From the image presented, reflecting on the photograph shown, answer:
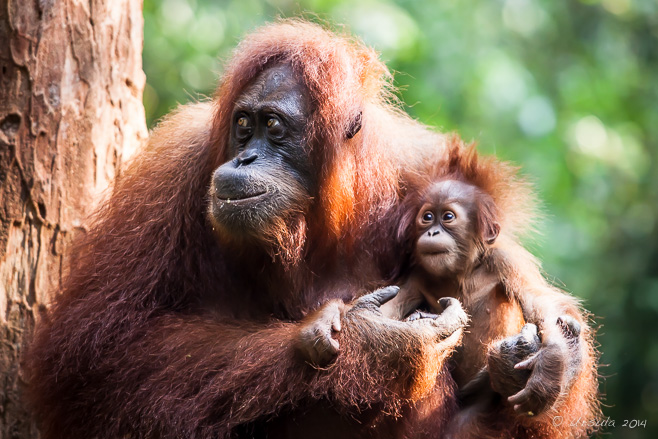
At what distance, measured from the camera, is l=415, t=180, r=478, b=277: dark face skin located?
3.25 meters

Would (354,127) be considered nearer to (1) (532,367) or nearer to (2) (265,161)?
(2) (265,161)

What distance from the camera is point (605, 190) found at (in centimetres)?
784

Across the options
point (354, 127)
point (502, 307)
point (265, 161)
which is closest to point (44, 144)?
point (265, 161)

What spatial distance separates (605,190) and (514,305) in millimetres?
5012

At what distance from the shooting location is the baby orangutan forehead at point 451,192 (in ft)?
11.1

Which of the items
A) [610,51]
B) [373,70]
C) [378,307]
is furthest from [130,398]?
[610,51]

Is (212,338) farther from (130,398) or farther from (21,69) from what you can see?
(21,69)

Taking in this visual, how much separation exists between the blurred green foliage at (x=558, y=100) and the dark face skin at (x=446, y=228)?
2645 millimetres

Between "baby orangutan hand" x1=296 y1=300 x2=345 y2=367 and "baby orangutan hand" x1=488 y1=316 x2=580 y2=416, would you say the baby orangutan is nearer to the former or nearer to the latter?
"baby orangutan hand" x1=488 y1=316 x2=580 y2=416

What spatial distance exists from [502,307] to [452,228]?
39 centimetres

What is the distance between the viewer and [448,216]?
3.35m

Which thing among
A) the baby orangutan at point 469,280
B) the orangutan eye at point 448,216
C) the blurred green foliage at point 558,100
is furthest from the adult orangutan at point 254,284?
the blurred green foliage at point 558,100

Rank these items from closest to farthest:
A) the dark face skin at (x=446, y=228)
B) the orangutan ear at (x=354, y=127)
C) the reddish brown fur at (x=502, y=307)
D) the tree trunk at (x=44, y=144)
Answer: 1. the reddish brown fur at (x=502, y=307)
2. the dark face skin at (x=446, y=228)
3. the orangutan ear at (x=354, y=127)
4. the tree trunk at (x=44, y=144)

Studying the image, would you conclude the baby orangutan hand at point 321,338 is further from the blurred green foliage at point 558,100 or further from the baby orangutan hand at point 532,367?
the blurred green foliage at point 558,100
